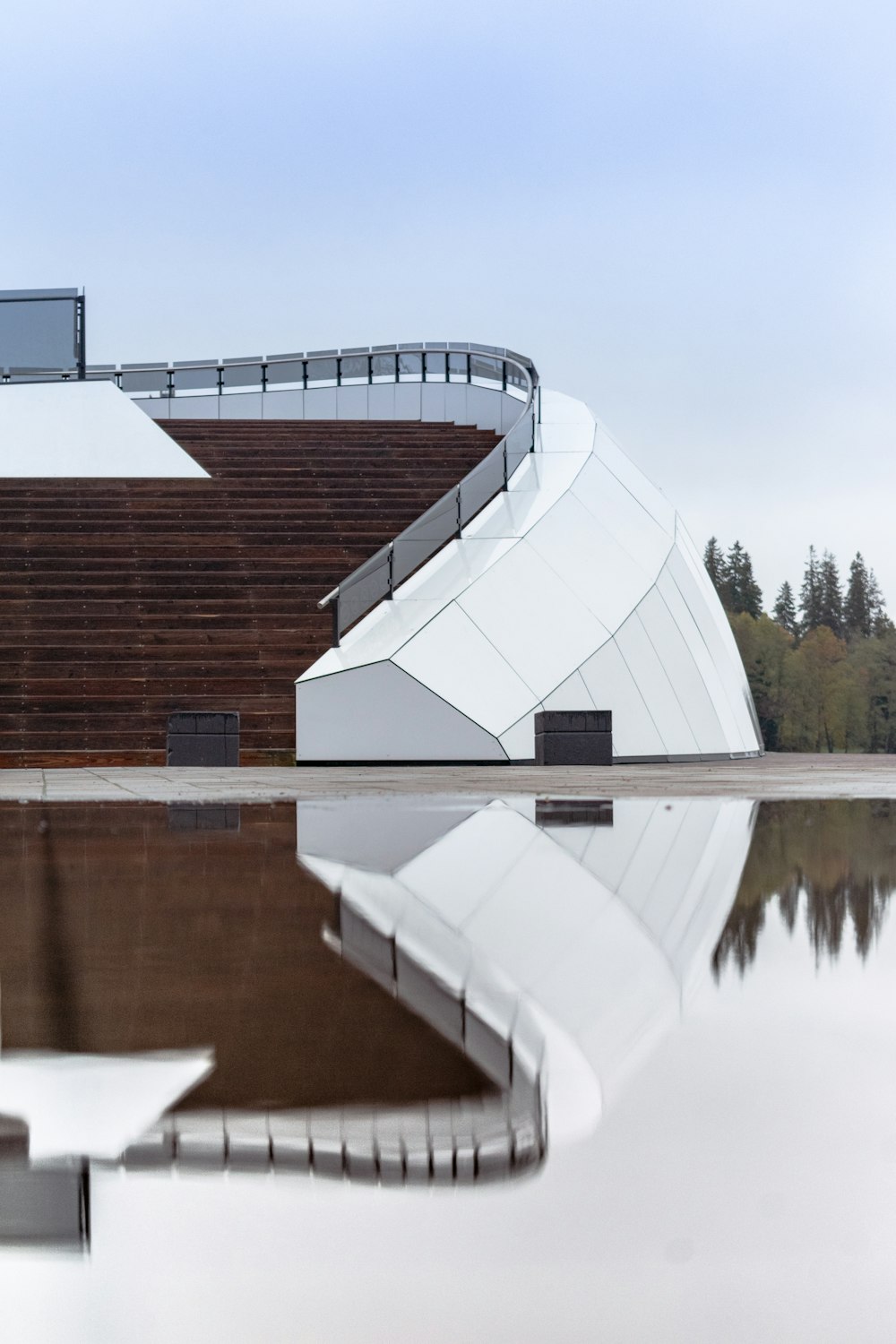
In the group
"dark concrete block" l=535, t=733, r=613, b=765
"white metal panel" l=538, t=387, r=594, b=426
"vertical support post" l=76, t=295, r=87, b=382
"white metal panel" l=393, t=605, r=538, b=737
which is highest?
"vertical support post" l=76, t=295, r=87, b=382

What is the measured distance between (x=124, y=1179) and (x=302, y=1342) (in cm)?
53

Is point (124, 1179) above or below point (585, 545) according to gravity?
below

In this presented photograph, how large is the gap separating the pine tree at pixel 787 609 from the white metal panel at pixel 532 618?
125376 millimetres

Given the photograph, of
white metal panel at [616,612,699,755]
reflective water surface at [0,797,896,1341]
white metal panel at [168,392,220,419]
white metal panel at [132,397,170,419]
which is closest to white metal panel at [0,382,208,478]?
white metal panel at [132,397,170,419]

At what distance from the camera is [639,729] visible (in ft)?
65.3

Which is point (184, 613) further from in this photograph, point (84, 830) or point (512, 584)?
point (84, 830)

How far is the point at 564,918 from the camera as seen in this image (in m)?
4.23

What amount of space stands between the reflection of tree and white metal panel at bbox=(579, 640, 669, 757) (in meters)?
11.2

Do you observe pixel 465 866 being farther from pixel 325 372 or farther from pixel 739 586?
pixel 739 586

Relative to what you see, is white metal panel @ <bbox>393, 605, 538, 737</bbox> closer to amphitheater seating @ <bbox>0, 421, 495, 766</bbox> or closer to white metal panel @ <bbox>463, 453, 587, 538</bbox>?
amphitheater seating @ <bbox>0, 421, 495, 766</bbox>

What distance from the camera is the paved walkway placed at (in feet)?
35.7

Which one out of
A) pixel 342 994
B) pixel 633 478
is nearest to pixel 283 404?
pixel 633 478

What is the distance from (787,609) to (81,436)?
12232cm

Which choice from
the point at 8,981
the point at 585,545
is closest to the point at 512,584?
the point at 585,545
